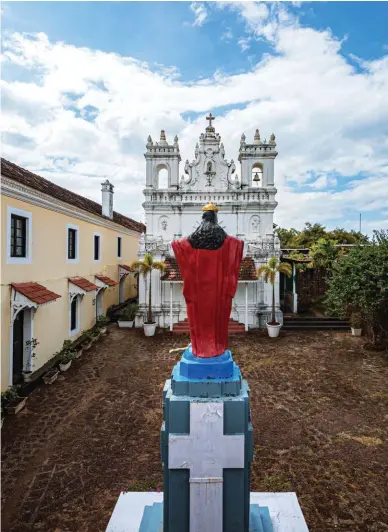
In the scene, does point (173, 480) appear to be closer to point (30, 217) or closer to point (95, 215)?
point (30, 217)

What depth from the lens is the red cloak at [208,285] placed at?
299 cm

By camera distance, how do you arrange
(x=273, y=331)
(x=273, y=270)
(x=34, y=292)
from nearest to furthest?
(x=34, y=292) → (x=273, y=331) → (x=273, y=270)

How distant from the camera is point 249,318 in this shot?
Result: 15.2m

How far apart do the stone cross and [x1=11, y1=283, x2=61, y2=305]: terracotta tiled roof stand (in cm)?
664

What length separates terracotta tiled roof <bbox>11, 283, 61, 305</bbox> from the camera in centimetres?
796

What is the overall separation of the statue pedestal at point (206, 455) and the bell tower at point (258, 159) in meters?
14.5

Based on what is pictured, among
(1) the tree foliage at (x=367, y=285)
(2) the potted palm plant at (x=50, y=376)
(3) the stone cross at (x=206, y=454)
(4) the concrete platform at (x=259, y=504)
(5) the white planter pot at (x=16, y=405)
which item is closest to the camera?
(3) the stone cross at (x=206, y=454)

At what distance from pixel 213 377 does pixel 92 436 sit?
469cm

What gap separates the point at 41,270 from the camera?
955cm

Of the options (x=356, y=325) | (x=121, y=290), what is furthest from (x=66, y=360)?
(x=356, y=325)

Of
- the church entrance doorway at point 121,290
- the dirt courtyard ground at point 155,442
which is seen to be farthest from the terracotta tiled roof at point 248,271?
the church entrance doorway at point 121,290

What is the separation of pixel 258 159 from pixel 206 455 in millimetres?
15522

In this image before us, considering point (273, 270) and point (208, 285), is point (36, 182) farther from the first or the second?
point (273, 270)

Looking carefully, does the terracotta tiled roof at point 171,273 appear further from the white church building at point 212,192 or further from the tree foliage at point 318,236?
the tree foliage at point 318,236
